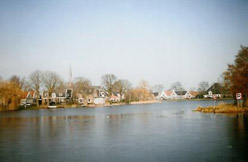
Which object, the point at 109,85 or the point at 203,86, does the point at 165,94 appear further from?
the point at 109,85

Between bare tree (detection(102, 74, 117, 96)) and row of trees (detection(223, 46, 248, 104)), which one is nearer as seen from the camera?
row of trees (detection(223, 46, 248, 104))

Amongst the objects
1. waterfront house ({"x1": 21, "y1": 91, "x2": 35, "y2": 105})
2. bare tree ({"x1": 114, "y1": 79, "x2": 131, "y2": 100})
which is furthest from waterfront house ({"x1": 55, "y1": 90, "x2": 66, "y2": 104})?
bare tree ({"x1": 114, "y1": 79, "x2": 131, "y2": 100})

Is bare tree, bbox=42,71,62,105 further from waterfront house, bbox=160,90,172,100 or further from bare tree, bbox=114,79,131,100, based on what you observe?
waterfront house, bbox=160,90,172,100

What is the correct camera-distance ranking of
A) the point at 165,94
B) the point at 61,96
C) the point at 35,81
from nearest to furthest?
the point at 35,81 → the point at 61,96 → the point at 165,94

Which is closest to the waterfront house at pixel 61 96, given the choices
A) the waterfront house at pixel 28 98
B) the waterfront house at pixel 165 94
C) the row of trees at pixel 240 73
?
the waterfront house at pixel 28 98

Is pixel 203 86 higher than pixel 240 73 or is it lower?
lower

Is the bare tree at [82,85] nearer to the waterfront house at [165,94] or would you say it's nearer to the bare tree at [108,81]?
the bare tree at [108,81]

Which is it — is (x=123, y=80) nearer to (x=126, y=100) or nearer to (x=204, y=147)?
(x=126, y=100)

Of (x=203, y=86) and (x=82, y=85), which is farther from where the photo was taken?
(x=203, y=86)

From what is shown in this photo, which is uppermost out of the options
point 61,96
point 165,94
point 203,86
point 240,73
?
point 240,73

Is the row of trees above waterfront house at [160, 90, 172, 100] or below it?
above

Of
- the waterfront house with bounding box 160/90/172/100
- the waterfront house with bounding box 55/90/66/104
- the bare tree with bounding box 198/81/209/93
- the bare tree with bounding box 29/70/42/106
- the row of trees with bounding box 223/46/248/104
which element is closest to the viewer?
the row of trees with bounding box 223/46/248/104

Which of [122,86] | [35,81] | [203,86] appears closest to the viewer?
[35,81]

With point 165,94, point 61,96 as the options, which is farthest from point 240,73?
point 165,94
